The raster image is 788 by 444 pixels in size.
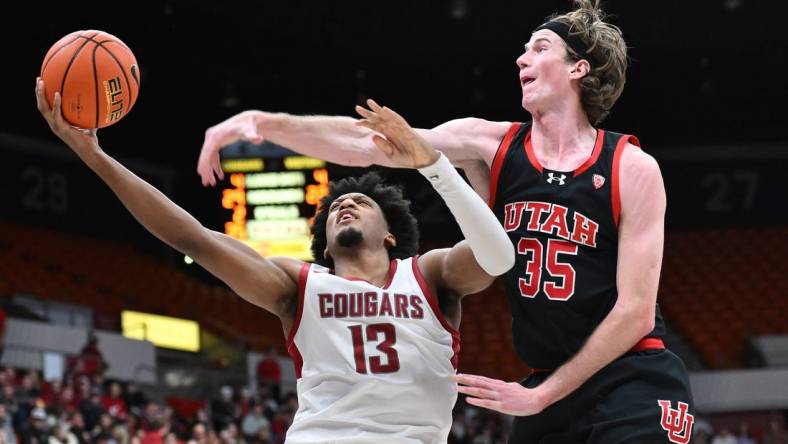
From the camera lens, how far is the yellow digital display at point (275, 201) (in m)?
16.5

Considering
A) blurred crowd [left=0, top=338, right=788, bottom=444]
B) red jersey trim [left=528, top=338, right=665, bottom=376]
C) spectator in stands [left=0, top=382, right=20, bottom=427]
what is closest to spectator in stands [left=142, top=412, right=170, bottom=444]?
blurred crowd [left=0, top=338, right=788, bottom=444]

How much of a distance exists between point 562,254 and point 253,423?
11.8 meters

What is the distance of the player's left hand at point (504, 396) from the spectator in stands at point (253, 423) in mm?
11371

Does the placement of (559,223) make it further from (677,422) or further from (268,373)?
(268,373)

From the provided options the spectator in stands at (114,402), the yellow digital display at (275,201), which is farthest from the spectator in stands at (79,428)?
the yellow digital display at (275,201)

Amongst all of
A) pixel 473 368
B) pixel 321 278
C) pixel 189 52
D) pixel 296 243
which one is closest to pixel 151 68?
pixel 189 52

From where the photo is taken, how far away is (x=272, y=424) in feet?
50.4

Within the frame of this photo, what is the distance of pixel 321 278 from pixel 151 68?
55.6 feet

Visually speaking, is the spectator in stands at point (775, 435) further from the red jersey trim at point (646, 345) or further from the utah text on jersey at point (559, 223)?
the utah text on jersey at point (559, 223)

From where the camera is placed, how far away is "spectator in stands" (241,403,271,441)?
1477cm

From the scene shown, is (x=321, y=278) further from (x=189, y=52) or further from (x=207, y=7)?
(x=189, y=52)

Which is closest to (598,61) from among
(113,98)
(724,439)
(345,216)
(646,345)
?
(646,345)

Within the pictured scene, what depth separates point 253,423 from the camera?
15.0 meters

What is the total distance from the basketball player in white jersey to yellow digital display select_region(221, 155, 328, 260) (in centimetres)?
1203
